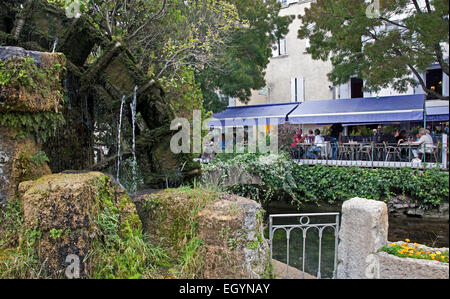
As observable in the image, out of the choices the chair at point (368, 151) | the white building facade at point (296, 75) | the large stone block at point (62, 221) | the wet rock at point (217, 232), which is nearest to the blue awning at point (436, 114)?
the chair at point (368, 151)

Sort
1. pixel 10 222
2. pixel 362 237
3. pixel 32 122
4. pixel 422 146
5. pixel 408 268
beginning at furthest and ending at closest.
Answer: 1. pixel 422 146
2. pixel 32 122
3. pixel 10 222
4. pixel 362 237
5. pixel 408 268

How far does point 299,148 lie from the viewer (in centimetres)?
1258

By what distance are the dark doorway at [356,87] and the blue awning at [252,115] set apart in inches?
162

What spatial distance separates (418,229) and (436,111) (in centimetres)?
651

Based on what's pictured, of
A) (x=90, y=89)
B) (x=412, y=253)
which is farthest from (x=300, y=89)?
(x=412, y=253)

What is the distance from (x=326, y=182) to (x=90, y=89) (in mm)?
8405

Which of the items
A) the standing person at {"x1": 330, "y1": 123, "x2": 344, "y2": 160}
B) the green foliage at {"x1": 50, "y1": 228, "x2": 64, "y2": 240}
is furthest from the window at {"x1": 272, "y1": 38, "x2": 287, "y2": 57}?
the green foliage at {"x1": 50, "y1": 228, "x2": 64, "y2": 240}

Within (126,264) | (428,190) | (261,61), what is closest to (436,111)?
(428,190)

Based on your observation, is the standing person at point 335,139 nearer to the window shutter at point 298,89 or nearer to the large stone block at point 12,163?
the window shutter at point 298,89

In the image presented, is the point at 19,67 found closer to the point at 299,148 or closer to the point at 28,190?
the point at 28,190

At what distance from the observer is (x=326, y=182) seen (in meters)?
11.8

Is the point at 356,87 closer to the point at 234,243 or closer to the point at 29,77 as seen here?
the point at 234,243

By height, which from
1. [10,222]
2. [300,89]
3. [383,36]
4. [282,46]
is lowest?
[10,222]

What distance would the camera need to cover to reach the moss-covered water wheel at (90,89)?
5.53 meters
